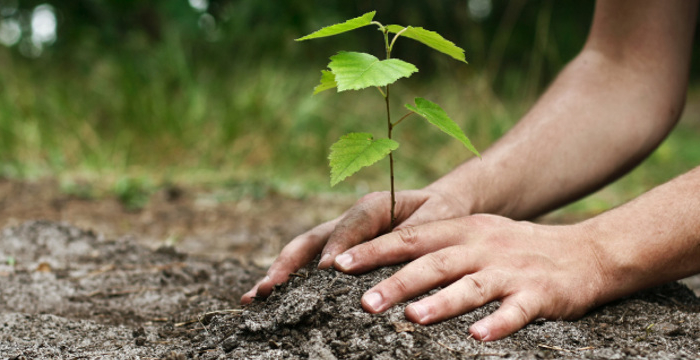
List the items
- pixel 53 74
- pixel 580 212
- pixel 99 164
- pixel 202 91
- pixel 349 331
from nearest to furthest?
pixel 349 331 < pixel 580 212 < pixel 99 164 < pixel 202 91 < pixel 53 74

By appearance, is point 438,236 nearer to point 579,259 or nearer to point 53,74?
point 579,259

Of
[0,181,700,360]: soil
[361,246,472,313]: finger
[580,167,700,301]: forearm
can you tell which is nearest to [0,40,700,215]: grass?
[0,181,700,360]: soil

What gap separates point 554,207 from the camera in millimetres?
1806

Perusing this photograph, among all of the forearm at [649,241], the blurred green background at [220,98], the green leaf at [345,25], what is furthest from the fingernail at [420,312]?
the blurred green background at [220,98]

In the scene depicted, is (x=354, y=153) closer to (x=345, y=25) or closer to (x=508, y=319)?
(x=345, y=25)

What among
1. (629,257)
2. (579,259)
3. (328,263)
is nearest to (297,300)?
(328,263)

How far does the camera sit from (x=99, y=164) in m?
3.83

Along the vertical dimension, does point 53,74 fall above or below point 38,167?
above

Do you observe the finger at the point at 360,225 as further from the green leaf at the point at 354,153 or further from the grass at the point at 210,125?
the grass at the point at 210,125

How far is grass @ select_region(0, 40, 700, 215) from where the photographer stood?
394cm

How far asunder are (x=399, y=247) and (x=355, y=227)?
124 millimetres

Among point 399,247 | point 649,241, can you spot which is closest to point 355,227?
point 399,247

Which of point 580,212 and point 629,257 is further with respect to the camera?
point 580,212

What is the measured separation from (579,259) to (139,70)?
4241 mm
